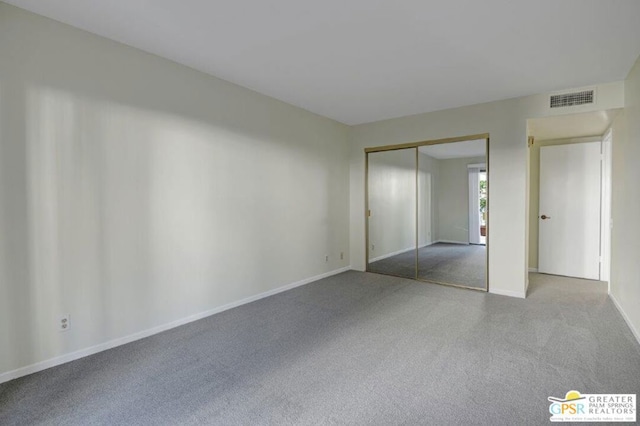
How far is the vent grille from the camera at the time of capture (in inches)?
145

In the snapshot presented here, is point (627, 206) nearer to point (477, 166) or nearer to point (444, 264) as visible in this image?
point (477, 166)

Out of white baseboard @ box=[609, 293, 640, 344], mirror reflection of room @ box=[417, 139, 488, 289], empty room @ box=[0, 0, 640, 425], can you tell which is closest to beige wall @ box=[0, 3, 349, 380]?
empty room @ box=[0, 0, 640, 425]

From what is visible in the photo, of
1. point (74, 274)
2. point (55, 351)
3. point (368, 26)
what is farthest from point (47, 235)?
point (368, 26)

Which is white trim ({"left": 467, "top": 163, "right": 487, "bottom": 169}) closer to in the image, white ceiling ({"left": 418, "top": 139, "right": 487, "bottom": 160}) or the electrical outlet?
white ceiling ({"left": 418, "top": 139, "right": 487, "bottom": 160})

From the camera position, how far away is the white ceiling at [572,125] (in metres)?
3.88

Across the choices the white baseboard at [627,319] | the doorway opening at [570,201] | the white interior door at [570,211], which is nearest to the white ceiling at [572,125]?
the doorway opening at [570,201]

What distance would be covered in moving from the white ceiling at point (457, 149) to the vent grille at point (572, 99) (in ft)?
2.88

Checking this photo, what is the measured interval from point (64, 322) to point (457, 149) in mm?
5080

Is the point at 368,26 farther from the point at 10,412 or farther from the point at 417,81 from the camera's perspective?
the point at 10,412

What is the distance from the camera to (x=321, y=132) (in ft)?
16.8

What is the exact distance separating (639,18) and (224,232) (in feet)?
13.4

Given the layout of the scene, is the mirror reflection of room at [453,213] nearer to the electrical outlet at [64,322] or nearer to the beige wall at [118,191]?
the beige wall at [118,191]

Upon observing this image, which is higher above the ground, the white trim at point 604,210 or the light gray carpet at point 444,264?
the white trim at point 604,210
